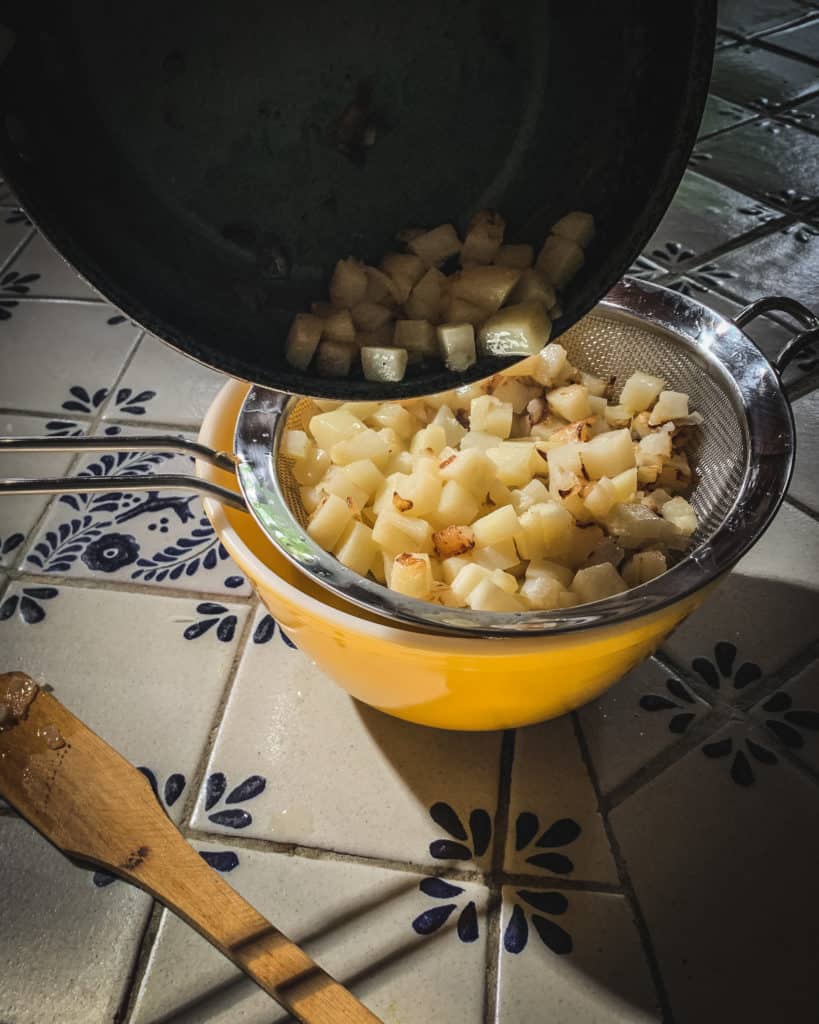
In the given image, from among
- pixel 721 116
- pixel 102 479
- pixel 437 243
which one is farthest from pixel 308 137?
pixel 721 116

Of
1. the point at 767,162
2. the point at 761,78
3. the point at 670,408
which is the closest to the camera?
the point at 670,408

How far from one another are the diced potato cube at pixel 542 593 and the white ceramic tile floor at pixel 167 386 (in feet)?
2.39

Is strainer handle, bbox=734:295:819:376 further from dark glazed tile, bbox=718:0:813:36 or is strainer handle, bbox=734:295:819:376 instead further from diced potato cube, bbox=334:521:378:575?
dark glazed tile, bbox=718:0:813:36

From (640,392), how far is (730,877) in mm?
512

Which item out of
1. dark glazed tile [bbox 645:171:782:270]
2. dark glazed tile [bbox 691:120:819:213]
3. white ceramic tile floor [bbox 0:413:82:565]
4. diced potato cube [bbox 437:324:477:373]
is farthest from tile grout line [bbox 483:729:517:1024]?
dark glazed tile [bbox 691:120:819:213]

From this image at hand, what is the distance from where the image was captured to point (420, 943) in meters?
0.76

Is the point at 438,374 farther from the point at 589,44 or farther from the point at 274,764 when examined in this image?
the point at 274,764

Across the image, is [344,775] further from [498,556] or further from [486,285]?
[486,285]

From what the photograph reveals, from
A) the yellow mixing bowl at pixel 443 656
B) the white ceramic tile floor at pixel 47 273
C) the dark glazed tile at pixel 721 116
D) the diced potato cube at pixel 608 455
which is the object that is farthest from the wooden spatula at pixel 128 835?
the dark glazed tile at pixel 721 116

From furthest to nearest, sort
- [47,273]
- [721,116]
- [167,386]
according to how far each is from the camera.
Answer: [721,116]
[47,273]
[167,386]

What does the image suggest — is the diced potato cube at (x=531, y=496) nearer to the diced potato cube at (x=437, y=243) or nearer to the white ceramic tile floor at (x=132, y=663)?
the diced potato cube at (x=437, y=243)

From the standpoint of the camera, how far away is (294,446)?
900 millimetres

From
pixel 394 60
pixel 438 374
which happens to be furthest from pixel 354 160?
pixel 438 374

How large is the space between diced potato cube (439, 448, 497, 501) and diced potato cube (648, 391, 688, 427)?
222mm
